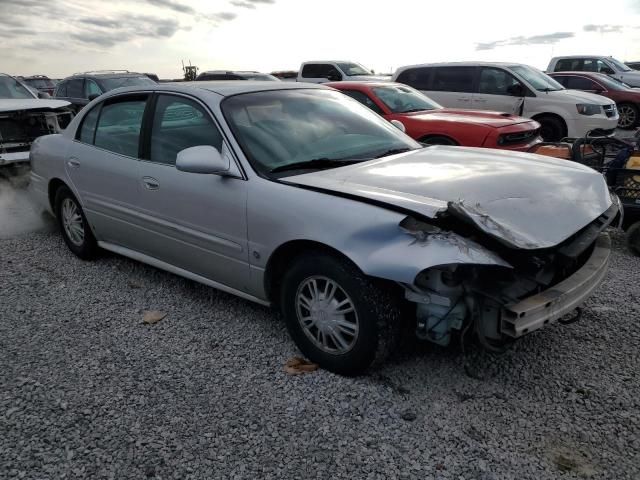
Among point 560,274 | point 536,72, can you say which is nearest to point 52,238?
point 560,274

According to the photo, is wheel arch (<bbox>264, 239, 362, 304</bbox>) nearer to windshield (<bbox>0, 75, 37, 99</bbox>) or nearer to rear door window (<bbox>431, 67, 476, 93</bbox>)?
windshield (<bbox>0, 75, 37, 99</bbox>)

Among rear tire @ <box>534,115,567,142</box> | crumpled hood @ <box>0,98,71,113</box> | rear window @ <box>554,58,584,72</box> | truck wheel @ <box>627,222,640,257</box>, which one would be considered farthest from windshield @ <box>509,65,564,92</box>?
crumpled hood @ <box>0,98,71,113</box>

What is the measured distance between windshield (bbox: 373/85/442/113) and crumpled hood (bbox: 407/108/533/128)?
0.81ft

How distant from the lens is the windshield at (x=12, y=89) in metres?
8.27

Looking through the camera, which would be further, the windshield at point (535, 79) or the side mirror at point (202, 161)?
the windshield at point (535, 79)

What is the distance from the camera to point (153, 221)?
3732 mm

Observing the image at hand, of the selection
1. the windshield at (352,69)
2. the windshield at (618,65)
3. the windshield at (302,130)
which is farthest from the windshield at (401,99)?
the windshield at (618,65)

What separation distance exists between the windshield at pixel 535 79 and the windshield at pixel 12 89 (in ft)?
28.8

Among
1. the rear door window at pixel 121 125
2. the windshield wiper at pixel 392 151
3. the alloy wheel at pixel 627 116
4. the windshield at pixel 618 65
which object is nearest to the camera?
the windshield wiper at pixel 392 151

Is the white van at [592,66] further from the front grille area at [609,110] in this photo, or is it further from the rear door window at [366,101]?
the rear door window at [366,101]

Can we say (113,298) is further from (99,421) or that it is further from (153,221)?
(99,421)

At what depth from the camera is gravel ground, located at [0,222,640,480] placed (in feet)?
7.56

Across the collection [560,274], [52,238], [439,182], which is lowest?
[52,238]

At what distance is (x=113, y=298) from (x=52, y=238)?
6.73 feet
